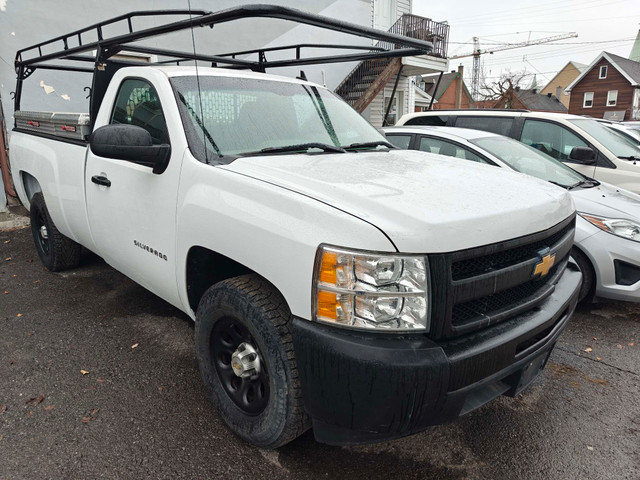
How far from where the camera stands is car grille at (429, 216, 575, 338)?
177 centimetres

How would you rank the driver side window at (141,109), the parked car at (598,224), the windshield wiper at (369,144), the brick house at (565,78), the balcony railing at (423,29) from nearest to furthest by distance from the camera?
the driver side window at (141,109) → the windshield wiper at (369,144) → the parked car at (598,224) → the balcony railing at (423,29) → the brick house at (565,78)

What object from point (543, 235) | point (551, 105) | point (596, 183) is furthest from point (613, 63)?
Answer: point (543, 235)

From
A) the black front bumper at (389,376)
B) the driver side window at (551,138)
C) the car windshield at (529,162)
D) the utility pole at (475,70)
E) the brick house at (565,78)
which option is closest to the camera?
the black front bumper at (389,376)

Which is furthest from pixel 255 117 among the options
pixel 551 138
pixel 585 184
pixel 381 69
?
pixel 381 69

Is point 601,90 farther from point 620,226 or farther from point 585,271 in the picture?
point 585,271

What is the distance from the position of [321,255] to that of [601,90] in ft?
159

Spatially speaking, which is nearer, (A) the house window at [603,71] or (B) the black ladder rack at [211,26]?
(B) the black ladder rack at [211,26]

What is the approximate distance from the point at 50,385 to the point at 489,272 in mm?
2686

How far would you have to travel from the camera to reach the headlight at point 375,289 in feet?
5.71

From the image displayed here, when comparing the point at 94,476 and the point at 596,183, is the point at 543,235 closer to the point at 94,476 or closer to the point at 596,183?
the point at 94,476

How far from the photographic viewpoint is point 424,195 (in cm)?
203

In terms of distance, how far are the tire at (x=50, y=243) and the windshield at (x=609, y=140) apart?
6.28 m

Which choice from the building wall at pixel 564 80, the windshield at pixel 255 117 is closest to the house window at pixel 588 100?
the building wall at pixel 564 80

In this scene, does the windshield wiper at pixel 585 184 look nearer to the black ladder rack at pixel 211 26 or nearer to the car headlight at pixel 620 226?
the car headlight at pixel 620 226
